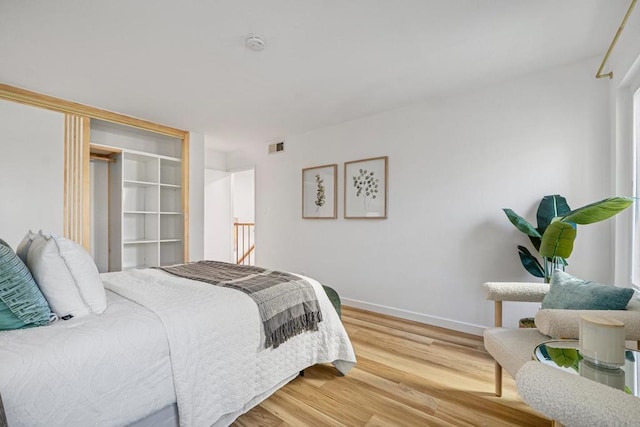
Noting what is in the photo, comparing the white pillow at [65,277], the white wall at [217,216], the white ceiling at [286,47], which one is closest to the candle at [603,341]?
the white ceiling at [286,47]

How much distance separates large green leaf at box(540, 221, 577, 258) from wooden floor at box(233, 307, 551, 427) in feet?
3.16

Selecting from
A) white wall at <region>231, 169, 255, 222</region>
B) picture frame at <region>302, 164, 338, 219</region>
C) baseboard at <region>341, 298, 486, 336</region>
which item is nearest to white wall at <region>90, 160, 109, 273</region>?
picture frame at <region>302, 164, 338, 219</region>

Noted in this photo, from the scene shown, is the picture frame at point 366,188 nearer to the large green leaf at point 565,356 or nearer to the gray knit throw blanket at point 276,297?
the gray knit throw blanket at point 276,297

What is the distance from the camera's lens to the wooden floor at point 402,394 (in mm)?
1635

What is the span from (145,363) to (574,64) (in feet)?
11.8

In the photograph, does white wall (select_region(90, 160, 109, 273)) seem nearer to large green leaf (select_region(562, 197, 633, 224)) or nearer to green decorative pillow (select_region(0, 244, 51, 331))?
green decorative pillow (select_region(0, 244, 51, 331))

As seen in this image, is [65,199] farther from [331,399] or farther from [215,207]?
[331,399]

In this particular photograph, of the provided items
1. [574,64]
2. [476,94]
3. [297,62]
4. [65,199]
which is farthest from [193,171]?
[574,64]

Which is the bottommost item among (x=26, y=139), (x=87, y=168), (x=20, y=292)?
(x=20, y=292)

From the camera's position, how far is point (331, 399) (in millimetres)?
1811

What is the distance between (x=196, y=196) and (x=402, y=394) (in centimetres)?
360

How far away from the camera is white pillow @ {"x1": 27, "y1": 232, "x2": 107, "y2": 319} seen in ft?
4.19

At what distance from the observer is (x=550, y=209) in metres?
2.33

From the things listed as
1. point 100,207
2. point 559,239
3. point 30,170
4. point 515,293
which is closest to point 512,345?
point 515,293
